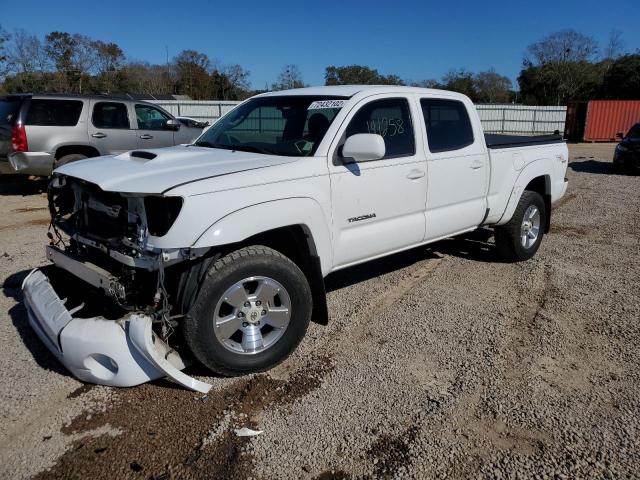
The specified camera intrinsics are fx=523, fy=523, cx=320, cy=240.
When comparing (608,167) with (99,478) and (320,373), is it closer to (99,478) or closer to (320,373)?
(320,373)

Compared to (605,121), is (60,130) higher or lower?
higher

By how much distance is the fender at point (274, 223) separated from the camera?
10.2 feet

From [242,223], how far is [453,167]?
241 cm

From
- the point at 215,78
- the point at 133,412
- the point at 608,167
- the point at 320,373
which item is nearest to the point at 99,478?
the point at 133,412

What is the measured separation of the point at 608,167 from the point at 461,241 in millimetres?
11758

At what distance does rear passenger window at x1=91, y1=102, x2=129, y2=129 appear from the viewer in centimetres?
982

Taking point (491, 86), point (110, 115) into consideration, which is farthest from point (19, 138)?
point (491, 86)

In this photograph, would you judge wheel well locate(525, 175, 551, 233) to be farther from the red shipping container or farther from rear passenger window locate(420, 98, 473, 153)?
the red shipping container

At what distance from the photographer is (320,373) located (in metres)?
3.60

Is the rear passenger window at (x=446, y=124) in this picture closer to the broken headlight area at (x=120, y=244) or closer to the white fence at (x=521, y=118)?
the broken headlight area at (x=120, y=244)

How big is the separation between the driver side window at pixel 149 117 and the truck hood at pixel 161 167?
276 inches

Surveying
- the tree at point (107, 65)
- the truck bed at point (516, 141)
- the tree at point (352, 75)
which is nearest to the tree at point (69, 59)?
the tree at point (107, 65)

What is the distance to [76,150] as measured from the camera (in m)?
9.67

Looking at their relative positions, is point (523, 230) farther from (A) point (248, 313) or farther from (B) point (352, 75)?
(B) point (352, 75)
